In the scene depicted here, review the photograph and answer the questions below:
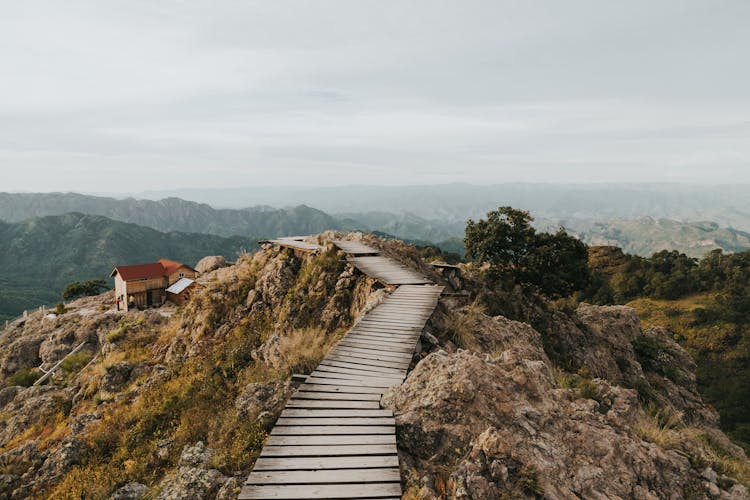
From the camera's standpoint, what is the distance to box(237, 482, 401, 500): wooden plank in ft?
16.1

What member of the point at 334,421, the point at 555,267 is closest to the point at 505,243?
the point at 555,267

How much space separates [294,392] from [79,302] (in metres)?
75.4

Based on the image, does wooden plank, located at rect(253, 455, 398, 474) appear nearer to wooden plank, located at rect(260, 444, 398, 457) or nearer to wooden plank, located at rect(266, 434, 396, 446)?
wooden plank, located at rect(260, 444, 398, 457)

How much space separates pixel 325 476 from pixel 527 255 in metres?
23.0

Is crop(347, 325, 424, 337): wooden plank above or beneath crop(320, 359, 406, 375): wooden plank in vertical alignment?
above

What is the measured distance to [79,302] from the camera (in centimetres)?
6569

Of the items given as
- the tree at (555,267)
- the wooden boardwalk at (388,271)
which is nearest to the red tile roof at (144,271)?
the wooden boardwalk at (388,271)

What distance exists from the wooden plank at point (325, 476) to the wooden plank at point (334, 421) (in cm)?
104

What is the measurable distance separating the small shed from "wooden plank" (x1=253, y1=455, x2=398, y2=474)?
4862cm

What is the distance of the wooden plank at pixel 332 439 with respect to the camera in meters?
5.90

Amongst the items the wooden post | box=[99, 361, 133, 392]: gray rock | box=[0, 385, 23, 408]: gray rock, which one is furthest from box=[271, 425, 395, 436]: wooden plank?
the wooden post

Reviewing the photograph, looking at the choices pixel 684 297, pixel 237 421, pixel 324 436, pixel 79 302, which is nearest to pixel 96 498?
pixel 237 421

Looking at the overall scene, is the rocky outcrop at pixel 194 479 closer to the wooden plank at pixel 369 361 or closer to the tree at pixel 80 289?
the wooden plank at pixel 369 361

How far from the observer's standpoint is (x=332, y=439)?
598 centimetres
